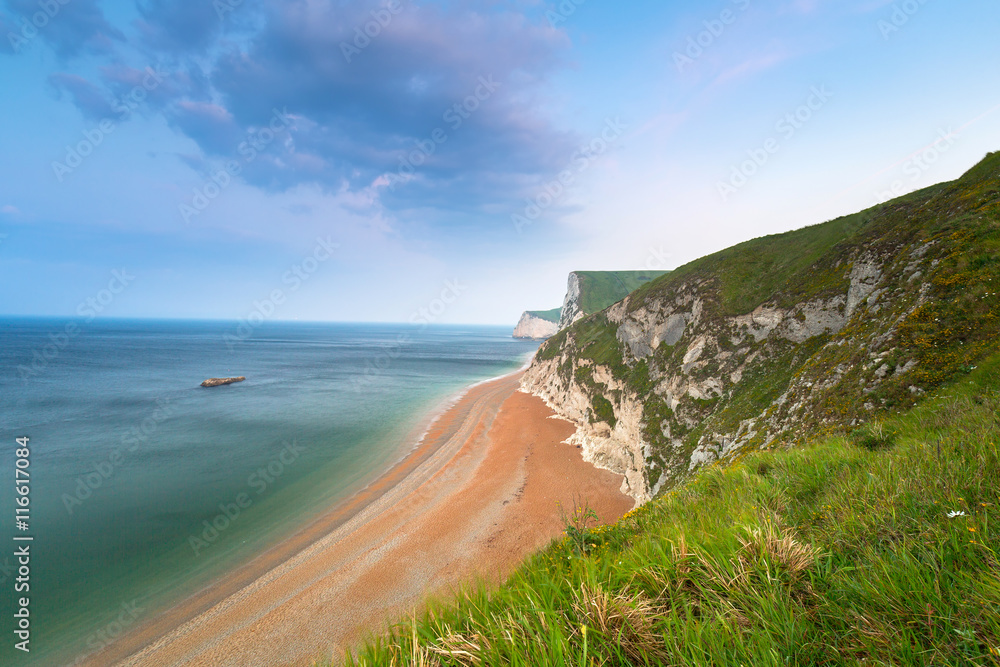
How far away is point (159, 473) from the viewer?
31000 mm

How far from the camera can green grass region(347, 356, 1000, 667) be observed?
7.04 feet

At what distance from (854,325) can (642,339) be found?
1923 centimetres

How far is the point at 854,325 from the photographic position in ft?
53.8

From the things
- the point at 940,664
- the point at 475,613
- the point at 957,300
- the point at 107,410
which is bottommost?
the point at 107,410

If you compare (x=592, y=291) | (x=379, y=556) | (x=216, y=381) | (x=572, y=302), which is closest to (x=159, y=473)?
(x=379, y=556)

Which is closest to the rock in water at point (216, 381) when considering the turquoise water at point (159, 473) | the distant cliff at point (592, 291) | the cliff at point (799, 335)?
the turquoise water at point (159, 473)

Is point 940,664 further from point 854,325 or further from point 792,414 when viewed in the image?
point 854,325

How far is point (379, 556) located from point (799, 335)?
2798 cm

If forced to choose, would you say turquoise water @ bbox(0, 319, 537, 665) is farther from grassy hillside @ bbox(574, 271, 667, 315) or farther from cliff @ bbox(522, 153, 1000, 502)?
grassy hillside @ bbox(574, 271, 667, 315)

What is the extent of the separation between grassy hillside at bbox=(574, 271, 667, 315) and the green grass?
341 ft

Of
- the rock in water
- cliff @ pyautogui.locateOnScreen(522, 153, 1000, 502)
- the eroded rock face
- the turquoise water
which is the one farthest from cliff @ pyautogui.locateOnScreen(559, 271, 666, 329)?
the rock in water

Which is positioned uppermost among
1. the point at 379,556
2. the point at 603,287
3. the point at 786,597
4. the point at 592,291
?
the point at 603,287

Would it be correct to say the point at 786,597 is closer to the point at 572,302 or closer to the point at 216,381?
the point at 216,381

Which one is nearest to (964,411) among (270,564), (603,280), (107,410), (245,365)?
(270,564)
